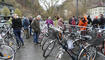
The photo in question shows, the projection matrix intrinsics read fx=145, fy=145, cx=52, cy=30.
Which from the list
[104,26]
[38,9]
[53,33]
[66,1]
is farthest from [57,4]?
[53,33]

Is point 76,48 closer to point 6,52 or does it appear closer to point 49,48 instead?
point 49,48

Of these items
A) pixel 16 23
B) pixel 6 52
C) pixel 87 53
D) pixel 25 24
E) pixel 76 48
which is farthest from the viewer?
pixel 25 24

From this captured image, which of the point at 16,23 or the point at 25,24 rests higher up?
the point at 16,23

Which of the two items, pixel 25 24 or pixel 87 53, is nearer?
pixel 87 53

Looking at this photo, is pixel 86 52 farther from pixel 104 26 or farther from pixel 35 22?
pixel 104 26

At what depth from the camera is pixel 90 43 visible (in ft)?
15.7

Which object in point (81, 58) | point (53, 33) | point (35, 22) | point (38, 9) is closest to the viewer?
point (81, 58)

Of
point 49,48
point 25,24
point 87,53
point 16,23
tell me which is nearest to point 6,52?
point 49,48

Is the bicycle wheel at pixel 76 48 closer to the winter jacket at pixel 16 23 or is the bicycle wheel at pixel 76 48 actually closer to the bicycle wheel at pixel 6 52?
the bicycle wheel at pixel 6 52

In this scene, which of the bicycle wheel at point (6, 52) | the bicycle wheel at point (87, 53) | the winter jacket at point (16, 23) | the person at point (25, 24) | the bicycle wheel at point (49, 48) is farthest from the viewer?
the person at point (25, 24)

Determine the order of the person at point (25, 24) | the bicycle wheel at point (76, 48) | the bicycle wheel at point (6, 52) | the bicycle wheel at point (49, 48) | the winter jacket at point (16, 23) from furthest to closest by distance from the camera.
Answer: the person at point (25, 24) < the winter jacket at point (16, 23) < the bicycle wheel at point (49, 48) < the bicycle wheel at point (76, 48) < the bicycle wheel at point (6, 52)

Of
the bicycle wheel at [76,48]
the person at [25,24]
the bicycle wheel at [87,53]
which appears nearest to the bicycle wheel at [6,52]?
the bicycle wheel at [76,48]

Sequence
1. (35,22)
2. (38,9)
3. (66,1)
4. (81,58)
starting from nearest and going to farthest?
(81,58) → (35,22) → (66,1) → (38,9)

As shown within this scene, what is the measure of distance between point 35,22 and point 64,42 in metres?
3.66
